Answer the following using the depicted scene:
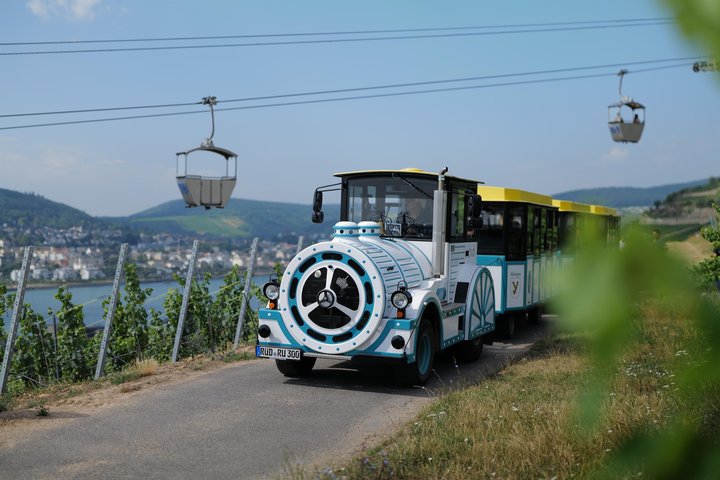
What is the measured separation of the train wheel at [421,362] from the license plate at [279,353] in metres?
1.32

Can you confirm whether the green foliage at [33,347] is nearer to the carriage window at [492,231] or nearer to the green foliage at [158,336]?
the green foliage at [158,336]

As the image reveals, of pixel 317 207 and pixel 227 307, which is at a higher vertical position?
pixel 317 207

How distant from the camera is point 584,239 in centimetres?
67

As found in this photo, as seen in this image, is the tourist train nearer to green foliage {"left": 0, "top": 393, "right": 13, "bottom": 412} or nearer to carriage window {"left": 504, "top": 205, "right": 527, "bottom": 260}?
carriage window {"left": 504, "top": 205, "right": 527, "bottom": 260}

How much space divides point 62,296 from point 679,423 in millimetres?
16380

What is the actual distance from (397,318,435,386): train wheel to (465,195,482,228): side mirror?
2.21m

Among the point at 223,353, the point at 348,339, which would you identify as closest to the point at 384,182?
the point at 348,339

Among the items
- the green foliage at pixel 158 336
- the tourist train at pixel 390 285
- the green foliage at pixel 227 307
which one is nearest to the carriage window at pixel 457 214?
the tourist train at pixel 390 285

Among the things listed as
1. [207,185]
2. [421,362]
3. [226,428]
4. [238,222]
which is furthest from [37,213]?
[226,428]

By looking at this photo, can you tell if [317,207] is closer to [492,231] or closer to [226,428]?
[226,428]

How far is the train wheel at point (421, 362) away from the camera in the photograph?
9.90 metres

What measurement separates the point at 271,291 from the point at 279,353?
847 mm

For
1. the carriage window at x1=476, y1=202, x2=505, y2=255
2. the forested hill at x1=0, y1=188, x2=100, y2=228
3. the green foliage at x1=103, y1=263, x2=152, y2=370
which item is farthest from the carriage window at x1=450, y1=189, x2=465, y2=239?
the forested hill at x1=0, y1=188, x2=100, y2=228

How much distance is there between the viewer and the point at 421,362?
398 inches
